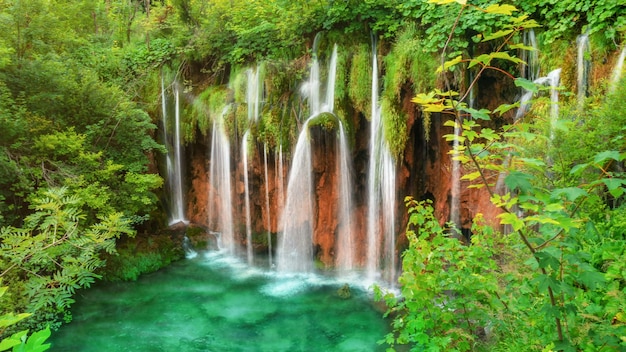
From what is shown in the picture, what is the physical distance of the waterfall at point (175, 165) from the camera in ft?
46.1

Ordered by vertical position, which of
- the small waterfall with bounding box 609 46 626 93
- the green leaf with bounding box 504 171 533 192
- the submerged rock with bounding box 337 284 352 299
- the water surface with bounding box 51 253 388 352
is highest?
the small waterfall with bounding box 609 46 626 93

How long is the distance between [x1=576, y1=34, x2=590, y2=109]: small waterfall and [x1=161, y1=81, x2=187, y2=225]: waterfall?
11.8 m

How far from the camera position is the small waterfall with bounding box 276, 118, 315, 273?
10.9 metres

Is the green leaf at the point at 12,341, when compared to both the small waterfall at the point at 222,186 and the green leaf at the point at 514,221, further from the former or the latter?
the small waterfall at the point at 222,186

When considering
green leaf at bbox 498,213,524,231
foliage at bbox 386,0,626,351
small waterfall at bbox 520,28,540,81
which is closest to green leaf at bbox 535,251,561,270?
foliage at bbox 386,0,626,351

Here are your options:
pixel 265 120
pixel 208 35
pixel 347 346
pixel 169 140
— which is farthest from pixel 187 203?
pixel 347 346

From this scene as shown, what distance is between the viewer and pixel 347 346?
25.1 feet

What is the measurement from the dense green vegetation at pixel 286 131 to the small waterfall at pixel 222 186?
1.89 ft

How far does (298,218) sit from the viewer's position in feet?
37.3

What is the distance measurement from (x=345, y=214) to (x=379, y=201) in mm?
1222

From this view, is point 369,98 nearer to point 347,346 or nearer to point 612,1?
point 612,1

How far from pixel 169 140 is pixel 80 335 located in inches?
293

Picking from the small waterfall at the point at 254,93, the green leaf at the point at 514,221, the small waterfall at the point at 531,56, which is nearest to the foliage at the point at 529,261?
the green leaf at the point at 514,221

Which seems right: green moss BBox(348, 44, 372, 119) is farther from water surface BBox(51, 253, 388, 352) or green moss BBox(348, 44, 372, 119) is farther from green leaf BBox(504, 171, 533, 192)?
green leaf BBox(504, 171, 533, 192)
